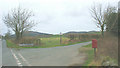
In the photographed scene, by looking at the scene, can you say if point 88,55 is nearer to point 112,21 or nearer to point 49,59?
point 49,59

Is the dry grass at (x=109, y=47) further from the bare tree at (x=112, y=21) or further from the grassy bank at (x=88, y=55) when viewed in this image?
the bare tree at (x=112, y=21)

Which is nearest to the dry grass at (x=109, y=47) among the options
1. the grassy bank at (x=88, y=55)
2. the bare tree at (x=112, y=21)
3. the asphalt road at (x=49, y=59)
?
the grassy bank at (x=88, y=55)

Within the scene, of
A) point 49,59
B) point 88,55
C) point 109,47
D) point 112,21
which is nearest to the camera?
point 88,55

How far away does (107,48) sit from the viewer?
7570 mm

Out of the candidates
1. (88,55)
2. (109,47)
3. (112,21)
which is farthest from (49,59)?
(112,21)

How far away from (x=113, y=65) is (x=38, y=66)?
3.59m

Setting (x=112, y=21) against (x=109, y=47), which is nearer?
(x=109, y=47)

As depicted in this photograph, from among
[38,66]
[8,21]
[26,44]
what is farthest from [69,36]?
[8,21]

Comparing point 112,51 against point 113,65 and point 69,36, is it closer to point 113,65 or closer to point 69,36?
point 113,65

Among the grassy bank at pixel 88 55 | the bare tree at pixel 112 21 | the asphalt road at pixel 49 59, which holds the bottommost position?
the asphalt road at pixel 49 59

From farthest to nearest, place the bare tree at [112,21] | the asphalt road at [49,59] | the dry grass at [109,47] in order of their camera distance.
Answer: the bare tree at [112,21] < the dry grass at [109,47] < the asphalt road at [49,59]

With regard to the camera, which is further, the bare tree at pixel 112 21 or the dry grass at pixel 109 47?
the bare tree at pixel 112 21

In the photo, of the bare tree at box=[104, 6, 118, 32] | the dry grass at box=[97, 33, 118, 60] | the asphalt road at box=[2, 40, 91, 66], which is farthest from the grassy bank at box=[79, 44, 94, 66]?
the bare tree at box=[104, 6, 118, 32]

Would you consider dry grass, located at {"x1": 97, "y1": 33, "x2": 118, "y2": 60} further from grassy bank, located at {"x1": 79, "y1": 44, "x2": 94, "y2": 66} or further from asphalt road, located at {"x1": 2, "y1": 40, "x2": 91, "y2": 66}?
asphalt road, located at {"x1": 2, "y1": 40, "x2": 91, "y2": 66}
